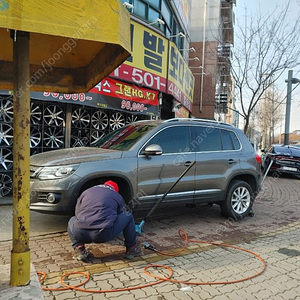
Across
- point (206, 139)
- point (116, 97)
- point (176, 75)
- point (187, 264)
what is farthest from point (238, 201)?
point (176, 75)

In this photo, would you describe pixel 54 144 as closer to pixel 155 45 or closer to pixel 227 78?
pixel 155 45

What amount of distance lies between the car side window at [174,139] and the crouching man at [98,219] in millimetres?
1540

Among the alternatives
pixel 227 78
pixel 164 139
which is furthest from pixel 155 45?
pixel 227 78

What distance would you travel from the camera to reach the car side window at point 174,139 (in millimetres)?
5156

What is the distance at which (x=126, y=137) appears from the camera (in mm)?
5262

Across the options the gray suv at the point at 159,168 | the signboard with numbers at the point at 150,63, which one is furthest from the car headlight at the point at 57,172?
the signboard with numbers at the point at 150,63

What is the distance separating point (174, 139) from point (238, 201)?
6.25 feet

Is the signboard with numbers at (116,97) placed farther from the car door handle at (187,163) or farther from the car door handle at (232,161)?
the car door handle at (232,161)

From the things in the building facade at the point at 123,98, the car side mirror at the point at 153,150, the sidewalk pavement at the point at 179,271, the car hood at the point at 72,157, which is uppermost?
the building facade at the point at 123,98

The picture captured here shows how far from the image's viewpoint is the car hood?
4.35m

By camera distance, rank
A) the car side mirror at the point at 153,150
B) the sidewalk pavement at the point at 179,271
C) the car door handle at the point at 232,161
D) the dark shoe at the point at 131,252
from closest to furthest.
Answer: the sidewalk pavement at the point at 179,271
the dark shoe at the point at 131,252
the car side mirror at the point at 153,150
the car door handle at the point at 232,161

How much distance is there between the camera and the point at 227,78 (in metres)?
28.4

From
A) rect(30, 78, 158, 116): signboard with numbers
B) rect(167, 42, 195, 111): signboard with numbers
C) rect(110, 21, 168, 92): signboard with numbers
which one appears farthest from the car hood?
rect(167, 42, 195, 111): signboard with numbers

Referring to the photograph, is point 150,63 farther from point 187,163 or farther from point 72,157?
point 72,157
